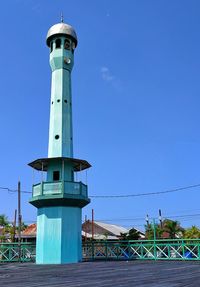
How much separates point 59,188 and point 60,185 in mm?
204

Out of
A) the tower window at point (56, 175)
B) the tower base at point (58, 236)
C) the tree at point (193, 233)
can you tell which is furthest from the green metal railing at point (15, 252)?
the tree at point (193, 233)

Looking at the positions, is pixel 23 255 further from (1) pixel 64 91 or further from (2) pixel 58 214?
(1) pixel 64 91

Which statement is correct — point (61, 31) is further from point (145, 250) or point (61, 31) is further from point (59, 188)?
point (145, 250)

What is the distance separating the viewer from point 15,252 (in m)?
29.5

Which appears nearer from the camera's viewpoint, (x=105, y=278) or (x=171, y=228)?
(x=105, y=278)

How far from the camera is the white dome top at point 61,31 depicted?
29280mm

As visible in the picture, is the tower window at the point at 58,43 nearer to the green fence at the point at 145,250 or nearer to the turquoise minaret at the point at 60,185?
the turquoise minaret at the point at 60,185

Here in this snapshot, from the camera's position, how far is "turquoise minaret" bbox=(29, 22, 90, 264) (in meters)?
24.4

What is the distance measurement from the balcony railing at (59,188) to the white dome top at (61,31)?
38.9 feet

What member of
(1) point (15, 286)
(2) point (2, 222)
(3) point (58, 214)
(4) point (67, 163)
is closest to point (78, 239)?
(3) point (58, 214)

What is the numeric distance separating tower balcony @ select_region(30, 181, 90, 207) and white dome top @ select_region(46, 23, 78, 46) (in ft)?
38.9

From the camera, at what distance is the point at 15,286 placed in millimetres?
10938

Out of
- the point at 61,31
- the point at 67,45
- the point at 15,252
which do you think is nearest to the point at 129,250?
the point at 15,252

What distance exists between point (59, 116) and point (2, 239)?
77.6ft
